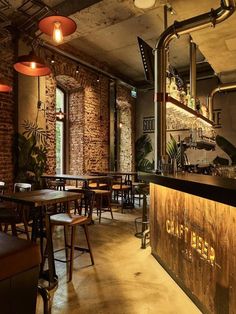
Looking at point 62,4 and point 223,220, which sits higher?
point 62,4

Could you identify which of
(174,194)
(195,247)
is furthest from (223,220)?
(174,194)

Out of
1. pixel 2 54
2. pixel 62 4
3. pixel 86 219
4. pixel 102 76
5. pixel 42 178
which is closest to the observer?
pixel 86 219

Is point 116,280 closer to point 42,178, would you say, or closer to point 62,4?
point 42,178

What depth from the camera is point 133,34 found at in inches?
239

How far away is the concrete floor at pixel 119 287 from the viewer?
2.27m

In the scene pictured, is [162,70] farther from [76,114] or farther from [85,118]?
[76,114]

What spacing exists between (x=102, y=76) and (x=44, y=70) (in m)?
4.74

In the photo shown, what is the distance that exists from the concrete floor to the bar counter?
0.50ft

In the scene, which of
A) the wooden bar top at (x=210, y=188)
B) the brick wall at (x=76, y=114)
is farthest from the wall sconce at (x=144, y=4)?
the brick wall at (x=76, y=114)

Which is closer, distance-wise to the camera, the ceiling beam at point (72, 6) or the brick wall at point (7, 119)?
the ceiling beam at point (72, 6)

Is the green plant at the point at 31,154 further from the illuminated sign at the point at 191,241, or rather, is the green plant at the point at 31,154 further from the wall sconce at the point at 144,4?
the illuminated sign at the point at 191,241

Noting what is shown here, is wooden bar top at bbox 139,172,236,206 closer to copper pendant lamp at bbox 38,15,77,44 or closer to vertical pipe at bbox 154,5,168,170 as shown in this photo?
vertical pipe at bbox 154,5,168,170

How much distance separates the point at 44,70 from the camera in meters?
3.45

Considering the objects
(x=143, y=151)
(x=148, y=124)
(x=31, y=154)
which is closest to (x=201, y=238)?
(x=31, y=154)
